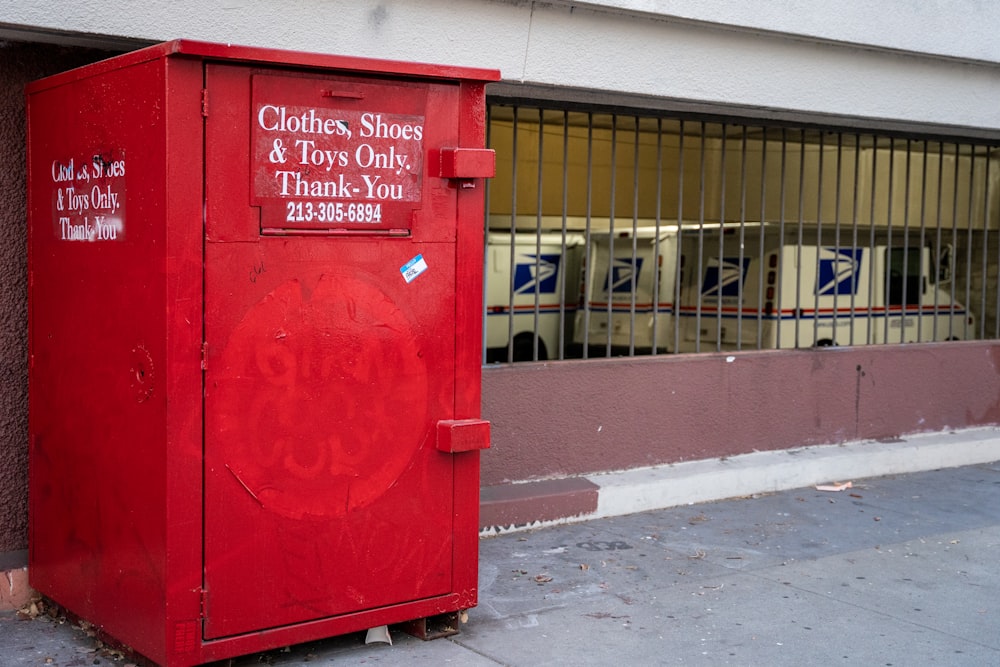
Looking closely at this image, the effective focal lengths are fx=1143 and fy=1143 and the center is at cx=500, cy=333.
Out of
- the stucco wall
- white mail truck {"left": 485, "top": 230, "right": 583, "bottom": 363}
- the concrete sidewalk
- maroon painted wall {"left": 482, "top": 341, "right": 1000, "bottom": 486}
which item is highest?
the stucco wall

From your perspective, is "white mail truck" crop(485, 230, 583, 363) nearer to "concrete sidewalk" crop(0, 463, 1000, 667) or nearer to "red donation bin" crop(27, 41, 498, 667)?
"concrete sidewalk" crop(0, 463, 1000, 667)

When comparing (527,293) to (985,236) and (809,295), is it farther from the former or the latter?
(985,236)

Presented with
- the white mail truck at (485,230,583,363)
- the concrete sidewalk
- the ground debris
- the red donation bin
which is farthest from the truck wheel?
the red donation bin

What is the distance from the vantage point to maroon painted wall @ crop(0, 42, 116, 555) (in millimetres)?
5312

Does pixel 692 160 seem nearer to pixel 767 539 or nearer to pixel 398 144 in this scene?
pixel 767 539

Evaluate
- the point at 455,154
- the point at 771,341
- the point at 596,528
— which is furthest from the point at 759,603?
the point at 771,341

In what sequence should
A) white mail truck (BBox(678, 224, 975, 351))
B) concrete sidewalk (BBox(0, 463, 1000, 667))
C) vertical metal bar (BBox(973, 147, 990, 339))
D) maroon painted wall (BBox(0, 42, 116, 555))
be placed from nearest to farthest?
1. concrete sidewalk (BBox(0, 463, 1000, 667))
2. maroon painted wall (BBox(0, 42, 116, 555))
3. white mail truck (BBox(678, 224, 975, 351))
4. vertical metal bar (BBox(973, 147, 990, 339))

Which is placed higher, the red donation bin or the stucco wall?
the stucco wall

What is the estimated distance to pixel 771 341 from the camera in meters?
9.80

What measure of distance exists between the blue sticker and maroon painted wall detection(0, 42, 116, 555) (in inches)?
77.7

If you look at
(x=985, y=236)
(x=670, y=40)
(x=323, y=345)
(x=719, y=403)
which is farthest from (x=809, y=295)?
(x=323, y=345)

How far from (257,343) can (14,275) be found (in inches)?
67.8

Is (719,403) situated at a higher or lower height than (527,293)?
lower

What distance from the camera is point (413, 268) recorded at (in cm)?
471
